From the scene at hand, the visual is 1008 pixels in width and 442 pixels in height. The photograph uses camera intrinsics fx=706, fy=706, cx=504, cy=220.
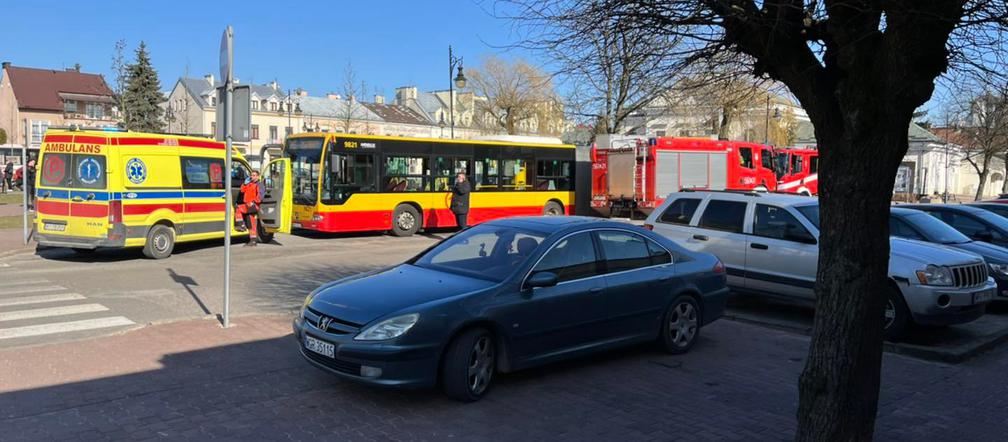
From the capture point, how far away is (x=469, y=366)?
18.2ft

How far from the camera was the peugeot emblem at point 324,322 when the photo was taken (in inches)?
217

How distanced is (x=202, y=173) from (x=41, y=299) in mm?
5740

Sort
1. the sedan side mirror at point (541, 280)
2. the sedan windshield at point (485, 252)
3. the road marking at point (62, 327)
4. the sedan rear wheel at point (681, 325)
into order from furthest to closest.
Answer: the road marking at point (62, 327)
the sedan rear wheel at point (681, 325)
the sedan windshield at point (485, 252)
the sedan side mirror at point (541, 280)

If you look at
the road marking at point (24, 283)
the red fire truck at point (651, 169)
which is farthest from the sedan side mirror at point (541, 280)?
the red fire truck at point (651, 169)

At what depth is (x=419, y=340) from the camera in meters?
5.25

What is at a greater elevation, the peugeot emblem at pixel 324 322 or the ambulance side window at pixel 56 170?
the ambulance side window at pixel 56 170

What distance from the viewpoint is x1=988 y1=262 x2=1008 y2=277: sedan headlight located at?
9922 mm

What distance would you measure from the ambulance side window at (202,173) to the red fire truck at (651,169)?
508 inches

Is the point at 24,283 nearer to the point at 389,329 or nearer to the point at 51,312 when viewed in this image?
the point at 51,312

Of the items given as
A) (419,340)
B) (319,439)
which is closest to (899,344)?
(419,340)

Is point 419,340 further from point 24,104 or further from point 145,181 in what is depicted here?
point 24,104

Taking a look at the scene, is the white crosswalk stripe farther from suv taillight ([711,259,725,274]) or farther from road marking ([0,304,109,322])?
suv taillight ([711,259,725,274])

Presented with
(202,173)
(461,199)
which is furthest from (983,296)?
(202,173)

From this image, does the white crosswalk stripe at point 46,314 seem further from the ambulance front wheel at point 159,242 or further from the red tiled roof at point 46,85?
the red tiled roof at point 46,85
